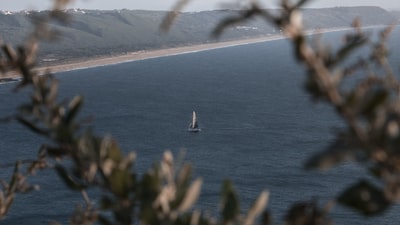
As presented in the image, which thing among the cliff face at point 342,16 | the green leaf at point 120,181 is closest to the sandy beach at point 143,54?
the cliff face at point 342,16

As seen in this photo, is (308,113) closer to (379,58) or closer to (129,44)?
(379,58)

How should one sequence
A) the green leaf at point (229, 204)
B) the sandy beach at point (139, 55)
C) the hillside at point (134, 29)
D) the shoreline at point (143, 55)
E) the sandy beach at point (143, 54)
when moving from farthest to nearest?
the hillside at point (134, 29) → the sandy beach at point (143, 54) → the sandy beach at point (139, 55) → the shoreline at point (143, 55) → the green leaf at point (229, 204)

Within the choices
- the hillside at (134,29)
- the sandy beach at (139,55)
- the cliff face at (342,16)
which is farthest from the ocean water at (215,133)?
the cliff face at (342,16)

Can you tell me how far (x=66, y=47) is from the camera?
13362 cm

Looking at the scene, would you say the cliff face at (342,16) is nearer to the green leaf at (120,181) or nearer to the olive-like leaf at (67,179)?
the olive-like leaf at (67,179)

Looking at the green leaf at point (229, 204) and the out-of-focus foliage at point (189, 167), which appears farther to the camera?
the green leaf at point (229, 204)

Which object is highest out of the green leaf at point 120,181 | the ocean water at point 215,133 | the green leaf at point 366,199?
the green leaf at point 366,199

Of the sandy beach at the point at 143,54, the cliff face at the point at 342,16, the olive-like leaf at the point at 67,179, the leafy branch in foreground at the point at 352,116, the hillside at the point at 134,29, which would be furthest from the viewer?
the cliff face at the point at 342,16

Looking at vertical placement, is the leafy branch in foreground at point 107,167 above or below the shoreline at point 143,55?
above

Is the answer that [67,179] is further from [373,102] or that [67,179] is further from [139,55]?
[139,55]

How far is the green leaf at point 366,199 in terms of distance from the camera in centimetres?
117

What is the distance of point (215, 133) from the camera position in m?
57.4

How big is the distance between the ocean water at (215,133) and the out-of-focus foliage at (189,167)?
18200 millimetres

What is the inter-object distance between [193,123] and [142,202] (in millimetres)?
56143
